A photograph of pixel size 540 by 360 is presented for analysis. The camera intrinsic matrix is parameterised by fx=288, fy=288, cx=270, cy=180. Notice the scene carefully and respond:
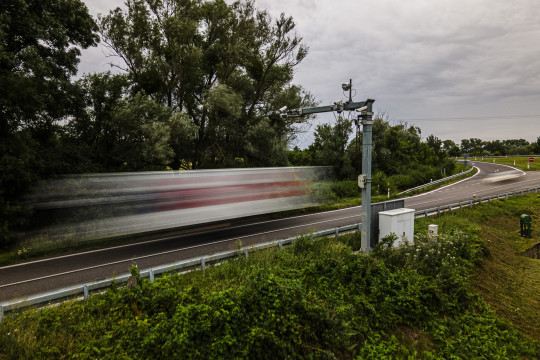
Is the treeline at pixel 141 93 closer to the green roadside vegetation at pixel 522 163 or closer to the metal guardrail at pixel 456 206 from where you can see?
the metal guardrail at pixel 456 206

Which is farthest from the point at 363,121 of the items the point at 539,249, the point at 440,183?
the point at 440,183

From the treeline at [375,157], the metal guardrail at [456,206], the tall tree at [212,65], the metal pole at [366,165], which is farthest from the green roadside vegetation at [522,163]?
the metal pole at [366,165]

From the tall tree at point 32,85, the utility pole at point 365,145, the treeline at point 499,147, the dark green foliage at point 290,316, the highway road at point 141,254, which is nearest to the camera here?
the dark green foliage at point 290,316

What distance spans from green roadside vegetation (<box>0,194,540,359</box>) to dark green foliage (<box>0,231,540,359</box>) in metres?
0.03

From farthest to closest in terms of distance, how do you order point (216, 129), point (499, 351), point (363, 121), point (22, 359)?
point (216, 129)
point (363, 121)
point (499, 351)
point (22, 359)

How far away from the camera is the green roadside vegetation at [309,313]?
5441 millimetres

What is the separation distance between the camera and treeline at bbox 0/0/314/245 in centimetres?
1235

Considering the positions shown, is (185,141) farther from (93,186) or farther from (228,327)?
(228,327)

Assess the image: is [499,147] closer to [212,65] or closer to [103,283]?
[212,65]

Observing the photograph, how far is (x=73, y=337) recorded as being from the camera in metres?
5.46

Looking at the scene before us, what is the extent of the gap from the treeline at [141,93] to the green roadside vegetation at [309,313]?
9.04 m

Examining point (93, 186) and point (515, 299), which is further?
point (93, 186)

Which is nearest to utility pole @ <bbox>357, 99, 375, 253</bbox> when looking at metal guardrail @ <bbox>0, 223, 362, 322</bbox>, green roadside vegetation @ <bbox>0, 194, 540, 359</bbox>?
green roadside vegetation @ <bbox>0, 194, 540, 359</bbox>

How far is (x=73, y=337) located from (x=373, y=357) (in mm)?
6205
